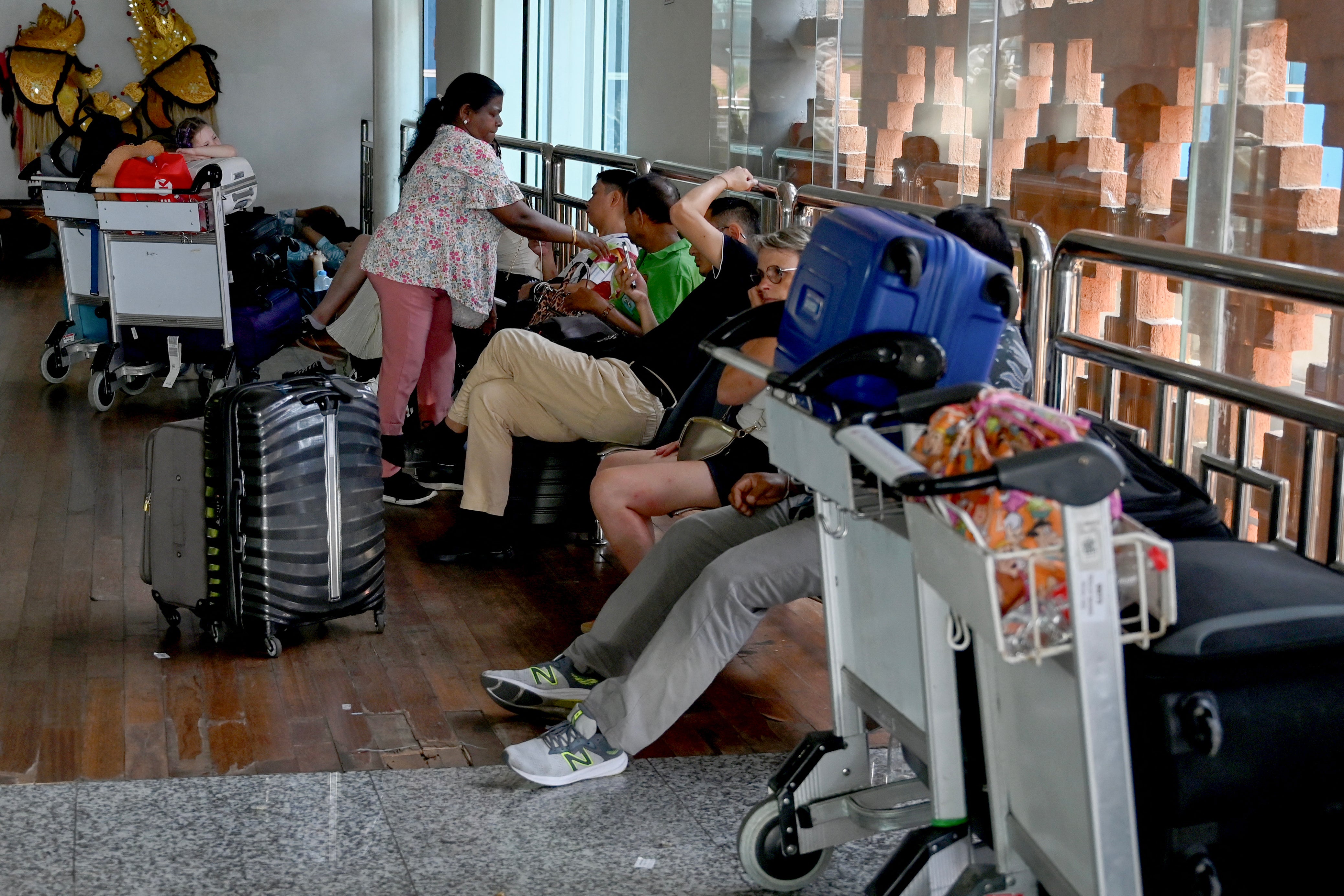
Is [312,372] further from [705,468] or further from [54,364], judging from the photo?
[54,364]

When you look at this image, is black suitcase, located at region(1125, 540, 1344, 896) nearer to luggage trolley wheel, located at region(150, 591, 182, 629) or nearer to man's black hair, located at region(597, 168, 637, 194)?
luggage trolley wheel, located at region(150, 591, 182, 629)

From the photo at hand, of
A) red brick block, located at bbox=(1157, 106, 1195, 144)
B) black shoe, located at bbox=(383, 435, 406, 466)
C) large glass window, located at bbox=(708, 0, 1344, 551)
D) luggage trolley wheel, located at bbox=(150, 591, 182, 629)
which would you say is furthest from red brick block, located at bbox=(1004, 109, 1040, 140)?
luggage trolley wheel, located at bbox=(150, 591, 182, 629)

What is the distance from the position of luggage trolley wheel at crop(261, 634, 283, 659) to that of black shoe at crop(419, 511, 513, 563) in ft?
2.64

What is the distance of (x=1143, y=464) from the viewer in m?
1.78

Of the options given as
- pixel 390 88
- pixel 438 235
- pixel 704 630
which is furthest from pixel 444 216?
pixel 390 88

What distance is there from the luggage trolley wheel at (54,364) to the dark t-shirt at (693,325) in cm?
371

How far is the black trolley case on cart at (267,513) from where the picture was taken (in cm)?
302

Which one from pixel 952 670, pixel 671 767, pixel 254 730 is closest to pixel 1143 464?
pixel 952 670

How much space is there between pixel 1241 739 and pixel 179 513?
2.44 meters

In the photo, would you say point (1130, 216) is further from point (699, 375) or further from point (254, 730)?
point (254, 730)

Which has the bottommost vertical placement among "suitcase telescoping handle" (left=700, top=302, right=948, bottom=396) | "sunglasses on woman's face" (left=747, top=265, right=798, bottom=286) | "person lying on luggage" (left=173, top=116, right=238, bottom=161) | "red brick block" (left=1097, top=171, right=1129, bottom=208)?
"suitcase telescoping handle" (left=700, top=302, right=948, bottom=396)

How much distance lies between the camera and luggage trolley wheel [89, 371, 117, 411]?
18.7ft

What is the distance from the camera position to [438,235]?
463 centimetres

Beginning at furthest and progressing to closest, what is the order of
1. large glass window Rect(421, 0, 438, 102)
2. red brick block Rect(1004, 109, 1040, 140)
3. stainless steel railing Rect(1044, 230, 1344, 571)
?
large glass window Rect(421, 0, 438, 102), red brick block Rect(1004, 109, 1040, 140), stainless steel railing Rect(1044, 230, 1344, 571)
